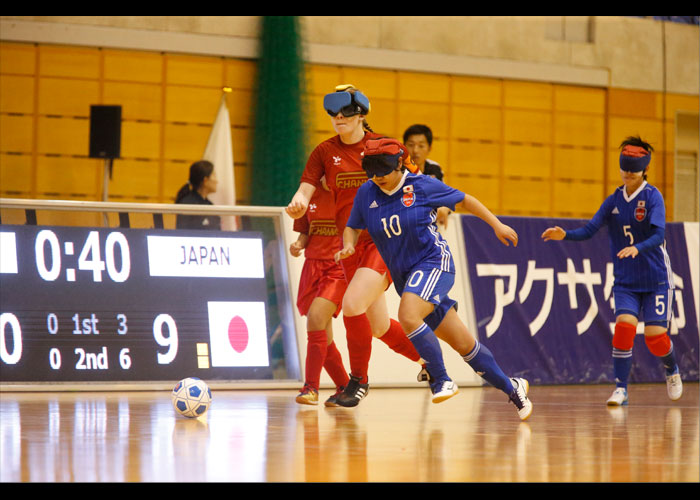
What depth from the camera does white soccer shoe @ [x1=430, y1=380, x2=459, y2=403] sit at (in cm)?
553

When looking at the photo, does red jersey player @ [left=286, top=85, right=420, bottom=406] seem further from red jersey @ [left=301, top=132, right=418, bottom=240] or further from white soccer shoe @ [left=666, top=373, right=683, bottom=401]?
white soccer shoe @ [left=666, top=373, right=683, bottom=401]

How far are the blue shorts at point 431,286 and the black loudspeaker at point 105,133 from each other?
858cm

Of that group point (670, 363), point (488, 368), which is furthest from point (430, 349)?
point (670, 363)

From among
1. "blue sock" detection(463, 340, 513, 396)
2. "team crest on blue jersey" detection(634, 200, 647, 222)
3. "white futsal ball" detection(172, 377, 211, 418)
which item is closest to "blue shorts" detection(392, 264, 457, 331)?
"blue sock" detection(463, 340, 513, 396)

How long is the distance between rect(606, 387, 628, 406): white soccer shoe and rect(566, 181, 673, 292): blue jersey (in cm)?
77

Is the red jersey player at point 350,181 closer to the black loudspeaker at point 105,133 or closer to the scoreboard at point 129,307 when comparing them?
the scoreboard at point 129,307

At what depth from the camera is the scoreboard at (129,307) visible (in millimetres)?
7445

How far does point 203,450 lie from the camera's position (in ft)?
13.3

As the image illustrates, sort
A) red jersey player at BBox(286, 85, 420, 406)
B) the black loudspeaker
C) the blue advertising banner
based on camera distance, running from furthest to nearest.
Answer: the black loudspeaker, the blue advertising banner, red jersey player at BBox(286, 85, 420, 406)

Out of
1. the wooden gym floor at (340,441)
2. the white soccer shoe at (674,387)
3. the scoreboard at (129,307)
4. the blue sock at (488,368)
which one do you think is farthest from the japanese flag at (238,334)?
the white soccer shoe at (674,387)

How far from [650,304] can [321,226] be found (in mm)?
2606

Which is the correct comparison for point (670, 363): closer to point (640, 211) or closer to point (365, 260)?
point (640, 211)
